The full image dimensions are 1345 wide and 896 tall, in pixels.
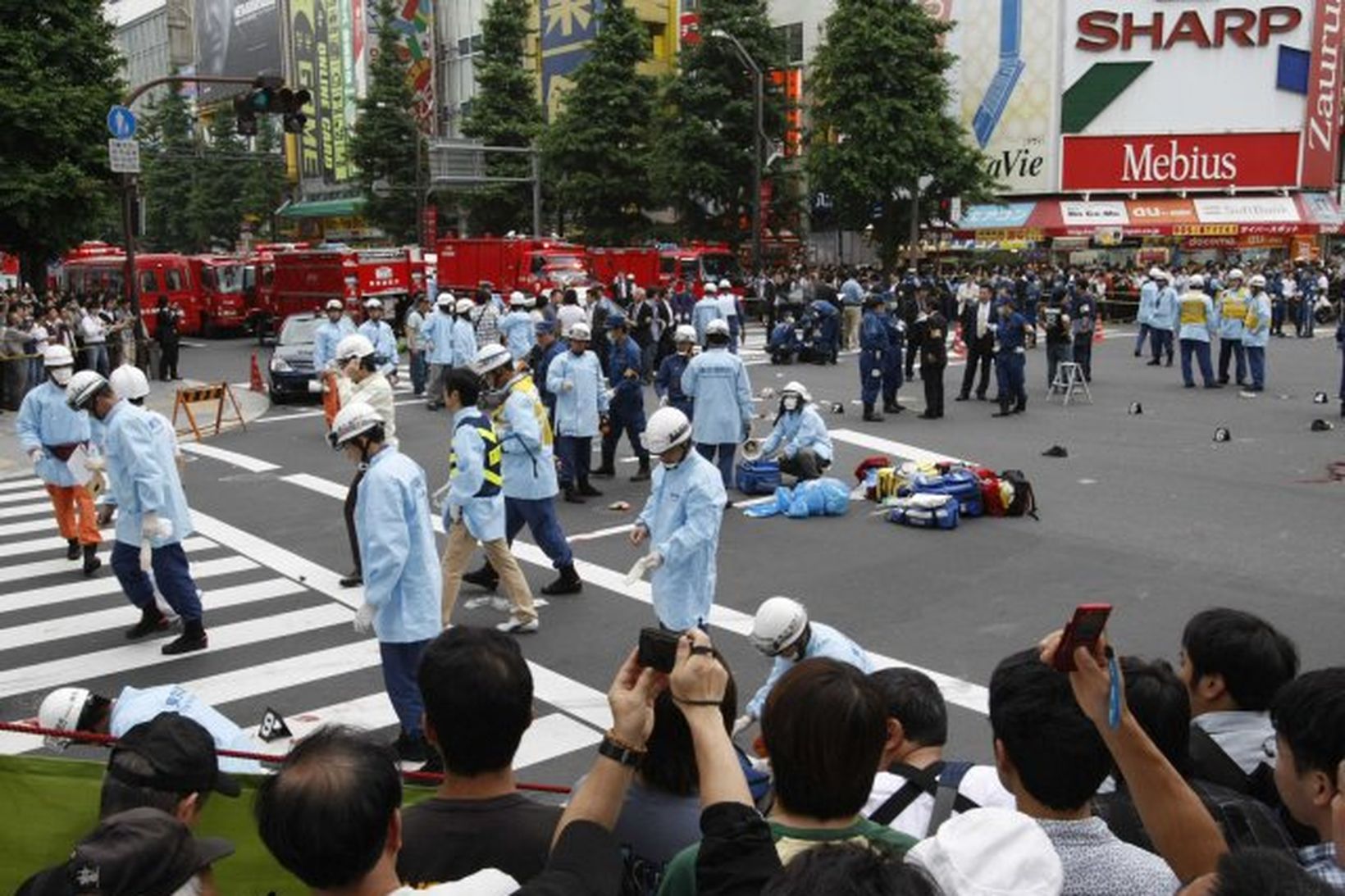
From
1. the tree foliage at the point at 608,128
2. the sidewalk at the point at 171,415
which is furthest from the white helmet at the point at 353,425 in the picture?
the tree foliage at the point at 608,128

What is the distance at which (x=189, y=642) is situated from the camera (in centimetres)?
913

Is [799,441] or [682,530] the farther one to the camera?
[799,441]

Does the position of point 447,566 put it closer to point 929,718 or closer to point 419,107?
point 929,718

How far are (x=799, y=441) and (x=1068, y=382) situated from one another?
878 centimetres

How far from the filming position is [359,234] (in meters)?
70.6

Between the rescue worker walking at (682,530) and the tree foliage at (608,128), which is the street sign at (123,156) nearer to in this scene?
the rescue worker walking at (682,530)

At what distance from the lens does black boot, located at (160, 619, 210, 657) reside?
29.8ft

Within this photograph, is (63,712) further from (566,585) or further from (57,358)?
(57,358)

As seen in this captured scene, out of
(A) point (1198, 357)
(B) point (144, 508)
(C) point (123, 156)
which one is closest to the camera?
(B) point (144, 508)

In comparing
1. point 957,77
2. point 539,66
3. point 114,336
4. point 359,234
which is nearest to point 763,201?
point 957,77

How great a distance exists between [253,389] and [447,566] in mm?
17008

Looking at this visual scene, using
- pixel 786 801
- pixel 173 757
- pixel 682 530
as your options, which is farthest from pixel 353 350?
pixel 786 801

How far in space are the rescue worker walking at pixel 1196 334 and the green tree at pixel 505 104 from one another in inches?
1301

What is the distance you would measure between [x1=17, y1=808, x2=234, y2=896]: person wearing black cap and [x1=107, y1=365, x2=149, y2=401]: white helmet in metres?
7.24
